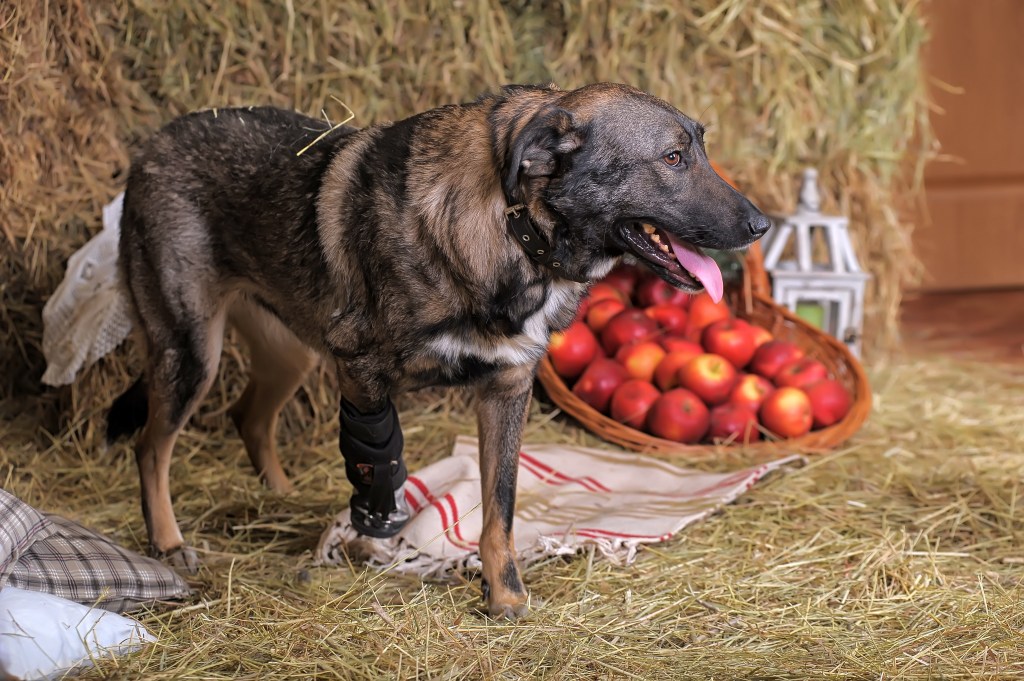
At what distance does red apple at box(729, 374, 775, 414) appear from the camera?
13.9ft

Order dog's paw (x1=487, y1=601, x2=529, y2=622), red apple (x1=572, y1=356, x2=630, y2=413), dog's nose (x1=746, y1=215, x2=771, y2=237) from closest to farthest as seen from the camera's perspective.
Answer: dog's nose (x1=746, y1=215, x2=771, y2=237)
dog's paw (x1=487, y1=601, x2=529, y2=622)
red apple (x1=572, y1=356, x2=630, y2=413)

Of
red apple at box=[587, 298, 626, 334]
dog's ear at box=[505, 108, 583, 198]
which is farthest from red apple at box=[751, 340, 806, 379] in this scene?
dog's ear at box=[505, 108, 583, 198]

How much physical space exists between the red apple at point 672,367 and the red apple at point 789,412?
357 millimetres

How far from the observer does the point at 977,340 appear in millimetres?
5906

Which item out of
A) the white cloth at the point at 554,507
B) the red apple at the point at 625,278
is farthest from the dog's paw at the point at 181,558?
the red apple at the point at 625,278

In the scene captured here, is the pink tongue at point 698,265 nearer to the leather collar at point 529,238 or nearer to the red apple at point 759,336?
the leather collar at point 529,238

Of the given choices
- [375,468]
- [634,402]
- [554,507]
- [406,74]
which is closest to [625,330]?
[634,402]

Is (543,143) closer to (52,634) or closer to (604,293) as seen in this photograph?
(52,634)

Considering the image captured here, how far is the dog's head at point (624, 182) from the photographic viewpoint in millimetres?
2574

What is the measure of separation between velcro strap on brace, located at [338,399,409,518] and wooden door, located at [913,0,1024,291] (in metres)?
4.36

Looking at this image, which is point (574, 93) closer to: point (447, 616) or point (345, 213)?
point (345, 213)

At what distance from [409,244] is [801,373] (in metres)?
2.04

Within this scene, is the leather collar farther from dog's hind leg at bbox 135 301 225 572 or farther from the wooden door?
the wooden door

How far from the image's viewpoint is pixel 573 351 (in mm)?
4438
